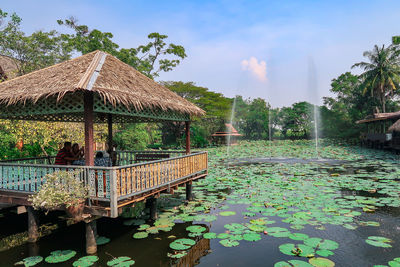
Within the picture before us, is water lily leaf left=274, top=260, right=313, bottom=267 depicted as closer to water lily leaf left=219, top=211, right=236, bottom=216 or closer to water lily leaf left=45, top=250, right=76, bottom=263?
water lily leaf left=219, top=211, right=236, bottom=216

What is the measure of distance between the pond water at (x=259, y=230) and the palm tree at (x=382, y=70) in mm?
28175

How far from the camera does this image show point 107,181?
17.8 ft

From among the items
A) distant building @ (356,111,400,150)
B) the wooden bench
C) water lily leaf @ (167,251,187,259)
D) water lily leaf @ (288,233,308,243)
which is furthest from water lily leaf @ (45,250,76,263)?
distant building @ (356,111,400,150)

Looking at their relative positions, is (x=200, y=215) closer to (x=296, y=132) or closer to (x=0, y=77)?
(x=0, y=77)

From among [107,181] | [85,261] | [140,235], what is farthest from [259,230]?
[85,261]

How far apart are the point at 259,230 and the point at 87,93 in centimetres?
485

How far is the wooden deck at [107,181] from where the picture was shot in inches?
198

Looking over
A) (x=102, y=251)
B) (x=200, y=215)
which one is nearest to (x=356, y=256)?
(x=200, y=215)

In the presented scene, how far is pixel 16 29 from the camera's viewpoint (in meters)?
17.9

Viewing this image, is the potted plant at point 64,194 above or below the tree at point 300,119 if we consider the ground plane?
below

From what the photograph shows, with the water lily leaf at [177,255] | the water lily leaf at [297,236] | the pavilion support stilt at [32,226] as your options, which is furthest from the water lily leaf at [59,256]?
the water lily leaf at [297,236]

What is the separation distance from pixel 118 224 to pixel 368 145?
102ft

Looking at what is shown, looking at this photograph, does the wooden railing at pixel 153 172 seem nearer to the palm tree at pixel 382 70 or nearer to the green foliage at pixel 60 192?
the green foliage at pixel 60 192

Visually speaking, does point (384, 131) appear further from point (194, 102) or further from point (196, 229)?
point (196, 229)
